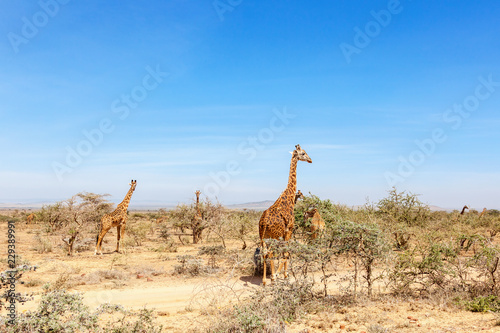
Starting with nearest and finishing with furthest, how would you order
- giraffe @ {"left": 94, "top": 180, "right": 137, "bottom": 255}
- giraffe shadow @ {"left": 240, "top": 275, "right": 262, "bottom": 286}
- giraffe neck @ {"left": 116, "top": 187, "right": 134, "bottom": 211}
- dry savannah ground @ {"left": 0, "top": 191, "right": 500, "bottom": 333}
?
dry savannah ground @ {"left": 0, "top": 191, "right": 500, "bottom": 333}
giraffe shadow @ {"left": 240, "top": 275, "right": 262, "bottom": 286}
giraffe @ {"left": 94, "top": 180, "right": 137, "bottom": 255}
giraffe neck @ {"left": 116, "top": 187, "right": 134, "bottom": 211}

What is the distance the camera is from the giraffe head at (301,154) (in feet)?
38.5

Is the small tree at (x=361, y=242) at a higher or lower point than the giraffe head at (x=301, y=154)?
lower

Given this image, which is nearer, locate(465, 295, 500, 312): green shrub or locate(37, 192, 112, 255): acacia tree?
locate(465, 295, 500, 312): green shrub

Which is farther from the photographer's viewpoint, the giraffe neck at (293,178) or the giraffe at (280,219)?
the giraffe neck at (293,178)

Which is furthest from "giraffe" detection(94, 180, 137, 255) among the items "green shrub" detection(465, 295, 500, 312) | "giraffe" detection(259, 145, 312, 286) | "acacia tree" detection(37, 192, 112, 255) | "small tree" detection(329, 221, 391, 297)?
"green shrub" detection(465, 295, 500, 312)

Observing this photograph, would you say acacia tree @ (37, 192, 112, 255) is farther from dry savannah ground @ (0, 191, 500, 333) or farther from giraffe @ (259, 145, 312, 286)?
giraffe @ (259, 145, 312, 286)

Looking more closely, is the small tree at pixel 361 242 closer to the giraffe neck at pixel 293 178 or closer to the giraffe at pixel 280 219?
the giraffe at pixel 280 219

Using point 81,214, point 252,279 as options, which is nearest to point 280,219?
point 252,279

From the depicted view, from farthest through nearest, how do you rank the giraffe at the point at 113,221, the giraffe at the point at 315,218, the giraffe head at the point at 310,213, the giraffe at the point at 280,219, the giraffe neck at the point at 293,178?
1. the giraffe at the point at 113,221
2. the giraffe head at the point at 310,213
3. the giraffe at the point at 315,218
4. the giraffe neck at the point at 293,178
5. the giraffe at the point at 280,219

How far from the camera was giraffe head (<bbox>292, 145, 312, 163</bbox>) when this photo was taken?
11734 mm

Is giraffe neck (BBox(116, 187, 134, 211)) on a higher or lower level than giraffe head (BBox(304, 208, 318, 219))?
higher

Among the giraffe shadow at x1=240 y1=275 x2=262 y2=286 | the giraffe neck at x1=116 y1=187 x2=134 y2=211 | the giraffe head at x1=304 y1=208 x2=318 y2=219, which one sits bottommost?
the giraffe shadow at x1=240 y1=275 x2=262 y2=286

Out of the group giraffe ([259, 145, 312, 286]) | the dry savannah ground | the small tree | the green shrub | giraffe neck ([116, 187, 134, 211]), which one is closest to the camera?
the dry savannah ground

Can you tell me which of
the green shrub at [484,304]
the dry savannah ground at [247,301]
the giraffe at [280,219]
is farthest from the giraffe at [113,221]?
the green shrub at [484,304]
